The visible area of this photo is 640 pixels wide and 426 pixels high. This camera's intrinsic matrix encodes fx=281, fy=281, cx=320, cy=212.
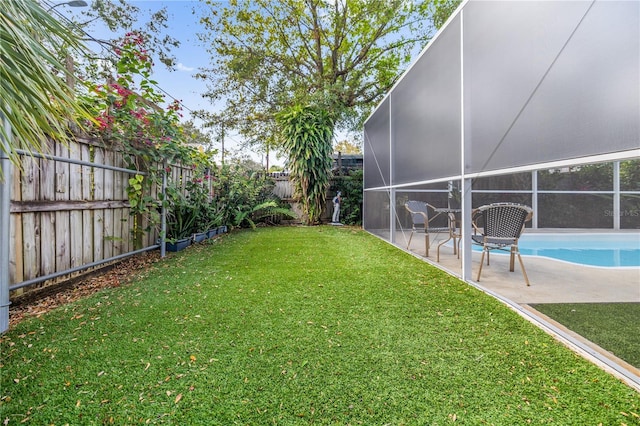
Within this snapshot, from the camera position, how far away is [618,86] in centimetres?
141

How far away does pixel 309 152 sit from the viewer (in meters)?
7.07

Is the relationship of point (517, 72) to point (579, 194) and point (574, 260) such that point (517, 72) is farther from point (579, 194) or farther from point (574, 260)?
point (579, 194)

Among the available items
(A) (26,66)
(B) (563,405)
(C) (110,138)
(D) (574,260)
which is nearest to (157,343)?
(A) (26,66)

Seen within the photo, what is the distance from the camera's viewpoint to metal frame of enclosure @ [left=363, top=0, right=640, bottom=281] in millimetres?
1430

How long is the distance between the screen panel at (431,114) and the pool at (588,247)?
230cm

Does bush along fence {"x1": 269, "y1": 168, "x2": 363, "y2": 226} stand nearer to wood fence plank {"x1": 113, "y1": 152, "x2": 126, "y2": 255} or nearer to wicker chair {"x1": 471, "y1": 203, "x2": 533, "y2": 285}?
wicker chair {"x1": 471, "y1": 203, "x2": 533, "y2": 285}

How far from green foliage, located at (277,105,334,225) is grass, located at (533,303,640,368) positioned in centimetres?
579

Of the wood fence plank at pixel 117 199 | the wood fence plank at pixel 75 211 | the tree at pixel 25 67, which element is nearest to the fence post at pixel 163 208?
the wood fence plank at pixel 117 199

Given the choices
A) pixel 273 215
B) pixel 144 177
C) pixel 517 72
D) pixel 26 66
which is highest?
pixel 517 72

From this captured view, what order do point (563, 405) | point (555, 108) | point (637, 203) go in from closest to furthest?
point (563, 405), point (555, 108), point (637, 203)

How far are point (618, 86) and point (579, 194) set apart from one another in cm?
644

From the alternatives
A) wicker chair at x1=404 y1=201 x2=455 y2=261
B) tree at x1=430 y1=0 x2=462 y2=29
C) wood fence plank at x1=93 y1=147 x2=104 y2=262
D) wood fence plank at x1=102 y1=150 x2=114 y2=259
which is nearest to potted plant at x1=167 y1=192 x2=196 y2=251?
wood fence plank at x1=102 y1=150 x2=114 y2=259

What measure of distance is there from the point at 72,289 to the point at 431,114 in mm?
4273

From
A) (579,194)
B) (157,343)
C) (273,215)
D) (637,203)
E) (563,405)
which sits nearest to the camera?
(563,405)
